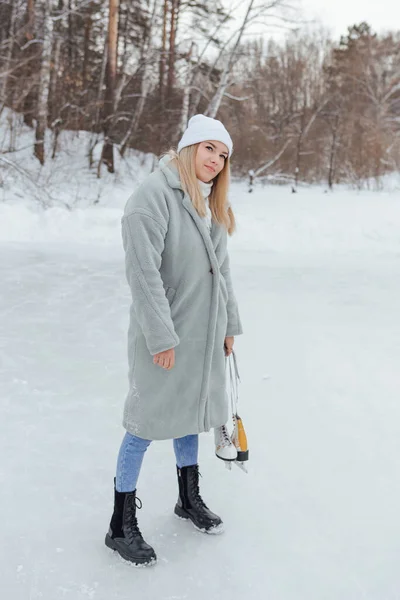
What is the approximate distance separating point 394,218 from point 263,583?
9066mm

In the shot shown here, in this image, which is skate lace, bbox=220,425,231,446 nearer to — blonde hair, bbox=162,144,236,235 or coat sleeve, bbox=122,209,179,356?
coat sleeve, bbox=122,209,179,356

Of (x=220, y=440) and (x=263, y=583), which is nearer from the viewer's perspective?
(x=263, y=583)

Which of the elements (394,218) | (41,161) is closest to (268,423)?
(394,218)

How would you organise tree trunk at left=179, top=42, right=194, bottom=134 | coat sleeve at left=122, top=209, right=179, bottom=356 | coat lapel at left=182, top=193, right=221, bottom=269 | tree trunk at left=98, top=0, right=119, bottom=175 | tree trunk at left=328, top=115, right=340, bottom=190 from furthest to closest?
1. tree trunk at left=328, top=115, right=340, bottom=190
2. tree trunk at left=98, top=0, right=119, bottom=175
3. tree trunk at left=179, top=42, right=194, bottom=134
4. coat lapel at left=182, top=193, right=221, bottom=269
5. coat sleeve at left=122, top=209, right=179, bottom=356

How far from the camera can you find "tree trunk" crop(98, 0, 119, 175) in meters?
12.9

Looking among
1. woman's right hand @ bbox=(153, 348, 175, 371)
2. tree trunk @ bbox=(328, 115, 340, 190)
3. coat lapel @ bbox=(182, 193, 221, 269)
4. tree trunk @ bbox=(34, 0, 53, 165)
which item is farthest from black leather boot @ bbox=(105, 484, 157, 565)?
tree trunk @ bbox=(328, 115, 340, 190)

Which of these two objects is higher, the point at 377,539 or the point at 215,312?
the point at 215,312

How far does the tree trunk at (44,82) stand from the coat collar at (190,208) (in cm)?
1018

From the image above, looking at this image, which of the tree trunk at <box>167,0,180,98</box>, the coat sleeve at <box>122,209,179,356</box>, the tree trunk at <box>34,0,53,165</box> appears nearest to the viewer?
the coat sleeve at <box>122,209,179,356</box>

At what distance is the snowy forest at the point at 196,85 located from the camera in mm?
12203

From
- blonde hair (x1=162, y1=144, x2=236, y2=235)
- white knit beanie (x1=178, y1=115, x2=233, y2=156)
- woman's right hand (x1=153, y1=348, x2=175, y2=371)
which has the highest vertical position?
white knit beanie (x1=178, y1=115, x2=233, y2=156)

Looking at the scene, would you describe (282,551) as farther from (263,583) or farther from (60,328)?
(60,328)

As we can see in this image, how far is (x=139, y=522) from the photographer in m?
2.12

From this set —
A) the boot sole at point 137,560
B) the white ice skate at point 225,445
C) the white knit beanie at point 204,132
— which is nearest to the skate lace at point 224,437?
the white ice skate at point 225,445
